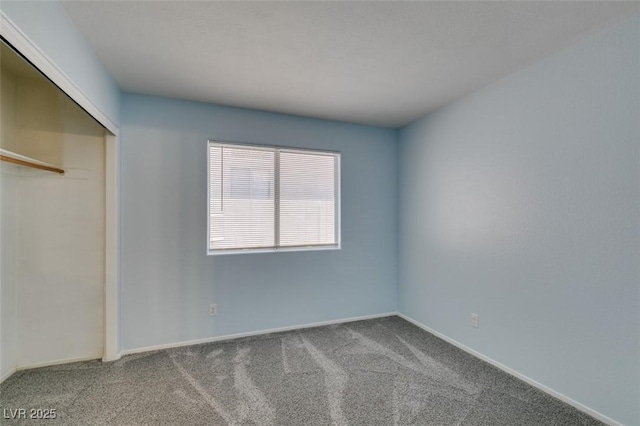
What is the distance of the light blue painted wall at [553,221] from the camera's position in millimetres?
1729

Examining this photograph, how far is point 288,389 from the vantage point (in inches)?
85.0

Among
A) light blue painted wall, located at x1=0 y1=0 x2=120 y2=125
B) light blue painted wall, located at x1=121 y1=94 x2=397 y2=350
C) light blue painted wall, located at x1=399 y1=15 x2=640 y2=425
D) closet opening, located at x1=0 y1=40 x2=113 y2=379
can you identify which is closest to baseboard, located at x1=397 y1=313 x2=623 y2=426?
light blue painted wall, located at x1=399 y1=15 x2=640 y2=425

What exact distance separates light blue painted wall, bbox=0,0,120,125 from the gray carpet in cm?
218

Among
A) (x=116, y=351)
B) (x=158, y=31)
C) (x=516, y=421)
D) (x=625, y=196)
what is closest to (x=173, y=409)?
(x=116, y=351)

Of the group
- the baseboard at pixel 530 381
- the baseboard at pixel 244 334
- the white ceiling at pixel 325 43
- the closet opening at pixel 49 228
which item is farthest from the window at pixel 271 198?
the baseboard at pixel 530 381

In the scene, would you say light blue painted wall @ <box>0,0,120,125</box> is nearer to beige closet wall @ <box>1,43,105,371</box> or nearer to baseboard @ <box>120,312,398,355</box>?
beige closet wall @ <box>1,43,105,371</box>

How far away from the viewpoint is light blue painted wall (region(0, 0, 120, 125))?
4.05 ft

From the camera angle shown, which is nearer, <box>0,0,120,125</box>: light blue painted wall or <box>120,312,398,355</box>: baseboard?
<box>0,0,120,125</box>: light blue painted wall

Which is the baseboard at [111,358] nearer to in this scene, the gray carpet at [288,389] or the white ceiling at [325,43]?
the gray carpet at [288,389]

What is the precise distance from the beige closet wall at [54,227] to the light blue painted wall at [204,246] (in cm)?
25

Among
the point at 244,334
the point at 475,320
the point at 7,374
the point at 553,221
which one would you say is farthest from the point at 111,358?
the point at 553,221

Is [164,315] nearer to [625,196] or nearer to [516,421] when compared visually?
[516,421]

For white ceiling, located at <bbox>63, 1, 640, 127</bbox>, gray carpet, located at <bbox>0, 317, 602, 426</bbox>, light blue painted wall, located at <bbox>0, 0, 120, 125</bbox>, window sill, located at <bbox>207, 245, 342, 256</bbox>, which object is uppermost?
white ceiling, located at <bbox>63, 1, 640, 127</bbox>

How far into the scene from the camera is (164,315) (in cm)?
283
